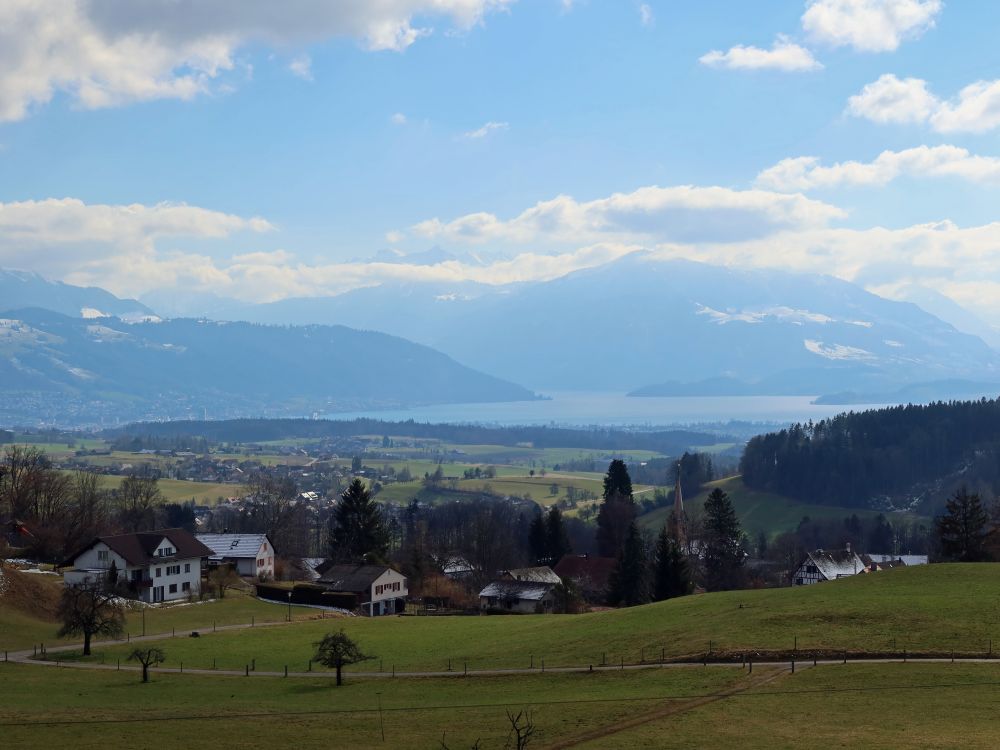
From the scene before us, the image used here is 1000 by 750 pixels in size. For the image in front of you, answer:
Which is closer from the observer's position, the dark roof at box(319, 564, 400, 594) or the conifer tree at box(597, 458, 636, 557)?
the dark roof at box(319, 564, 400, 594)

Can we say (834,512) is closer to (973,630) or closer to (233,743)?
(973,630)

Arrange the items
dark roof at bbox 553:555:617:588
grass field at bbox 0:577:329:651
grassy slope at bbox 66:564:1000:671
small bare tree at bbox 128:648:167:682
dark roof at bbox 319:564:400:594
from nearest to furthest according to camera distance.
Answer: grassy slope at bbox 66:564:1000:671 → small bare tree at bbox 128:648:167:682 → grass field at bbox 0:577:329:651 → dark roof at bbox 319:564:400:594 → dark roof at bbox 553:555:617:588

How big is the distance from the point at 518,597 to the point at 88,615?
3715 cm

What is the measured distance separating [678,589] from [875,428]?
12270cm

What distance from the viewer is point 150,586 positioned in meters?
75.4

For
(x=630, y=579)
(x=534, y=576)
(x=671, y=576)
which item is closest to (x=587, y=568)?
(x=534, y=576)

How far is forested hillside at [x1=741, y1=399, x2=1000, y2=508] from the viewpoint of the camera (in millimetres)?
175375

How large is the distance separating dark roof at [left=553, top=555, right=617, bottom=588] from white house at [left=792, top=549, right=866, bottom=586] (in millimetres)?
22543

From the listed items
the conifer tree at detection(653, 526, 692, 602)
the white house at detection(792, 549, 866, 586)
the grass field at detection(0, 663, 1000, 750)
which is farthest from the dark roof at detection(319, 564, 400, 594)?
the white house at detection(792, 549, 866, 586)

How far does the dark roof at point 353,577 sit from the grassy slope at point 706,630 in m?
16.4

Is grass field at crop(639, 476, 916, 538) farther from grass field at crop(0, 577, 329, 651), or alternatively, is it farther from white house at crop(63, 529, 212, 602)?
grass field at crop(0, 577, 329, 651)

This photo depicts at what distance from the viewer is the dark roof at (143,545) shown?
7544cm

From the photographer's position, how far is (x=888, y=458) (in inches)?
7175

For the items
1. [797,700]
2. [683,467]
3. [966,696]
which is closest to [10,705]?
[797,700]
